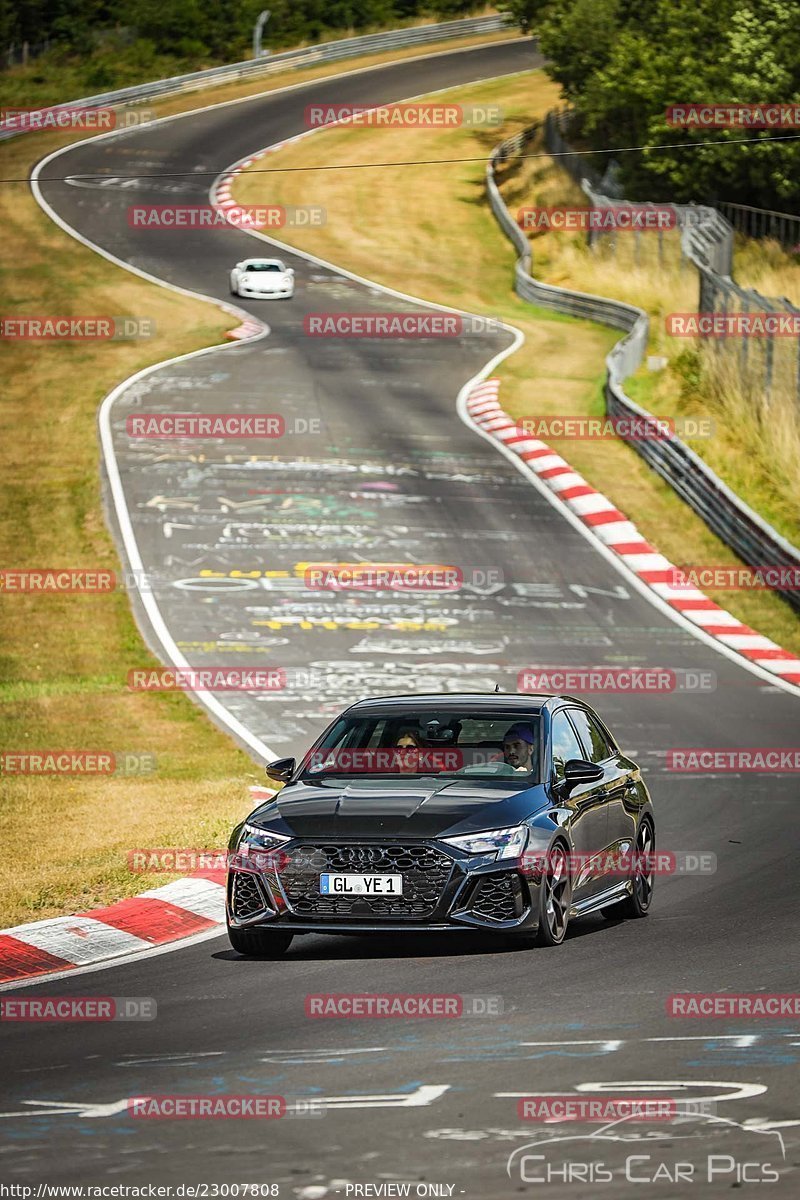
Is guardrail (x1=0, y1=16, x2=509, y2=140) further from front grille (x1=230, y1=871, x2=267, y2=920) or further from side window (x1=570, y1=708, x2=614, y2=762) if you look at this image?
front grille (x1=230, y1=871, x2=267, y2=920)

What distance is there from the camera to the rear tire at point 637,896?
12.2 m

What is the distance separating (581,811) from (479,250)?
4820cm

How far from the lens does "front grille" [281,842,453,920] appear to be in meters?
10.4

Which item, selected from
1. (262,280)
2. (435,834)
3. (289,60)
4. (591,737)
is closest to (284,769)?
(435,834)

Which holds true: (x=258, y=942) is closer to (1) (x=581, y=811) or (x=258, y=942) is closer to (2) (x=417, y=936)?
(2) (x=417, y=936)

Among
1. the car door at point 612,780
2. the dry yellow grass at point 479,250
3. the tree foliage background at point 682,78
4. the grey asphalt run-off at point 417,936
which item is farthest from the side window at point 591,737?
the tree foliage background at point 682,78

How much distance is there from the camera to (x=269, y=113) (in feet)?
247

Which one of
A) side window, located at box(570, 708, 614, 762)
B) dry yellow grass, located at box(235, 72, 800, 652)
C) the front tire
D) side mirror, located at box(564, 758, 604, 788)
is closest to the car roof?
side window, located at box(570, 708, 614, 762)

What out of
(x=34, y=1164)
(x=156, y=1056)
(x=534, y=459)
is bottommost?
(x=534, y=459)

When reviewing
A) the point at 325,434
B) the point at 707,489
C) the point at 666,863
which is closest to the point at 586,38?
the point at 325,434

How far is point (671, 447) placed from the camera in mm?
32500

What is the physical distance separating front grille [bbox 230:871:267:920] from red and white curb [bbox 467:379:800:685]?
537 inches

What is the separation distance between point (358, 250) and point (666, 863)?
151ft

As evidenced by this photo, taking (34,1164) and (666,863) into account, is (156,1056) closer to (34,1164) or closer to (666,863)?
(34,1164)
